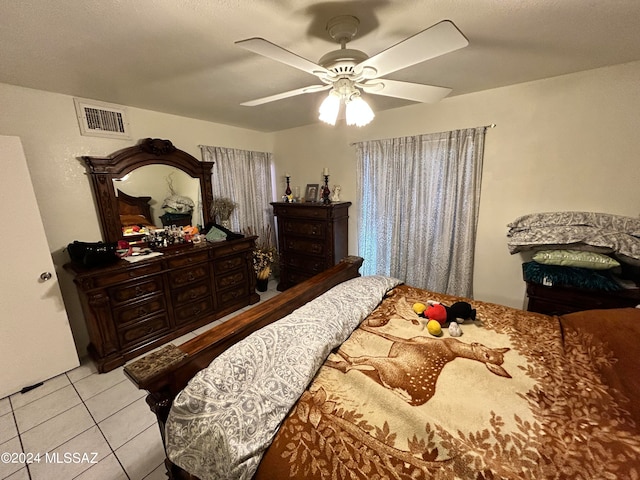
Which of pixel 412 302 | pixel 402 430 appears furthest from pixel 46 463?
pixel 412 302

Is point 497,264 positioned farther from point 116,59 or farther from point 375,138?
point 116,59

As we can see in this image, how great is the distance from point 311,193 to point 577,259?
9.14 ft

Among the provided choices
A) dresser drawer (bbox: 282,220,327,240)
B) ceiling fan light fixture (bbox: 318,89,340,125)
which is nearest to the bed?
ceiling fan light fixture (bbox: 318,89,340,125)

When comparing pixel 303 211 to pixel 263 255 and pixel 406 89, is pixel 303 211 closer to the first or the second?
pixel 263 255

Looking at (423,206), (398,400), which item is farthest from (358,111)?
(423,206)

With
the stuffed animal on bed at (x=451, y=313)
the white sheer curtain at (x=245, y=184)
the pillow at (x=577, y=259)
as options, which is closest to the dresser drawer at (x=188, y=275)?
the white sheer curtain at (x=245, y=184)

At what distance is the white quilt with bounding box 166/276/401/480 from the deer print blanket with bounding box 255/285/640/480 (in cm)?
6

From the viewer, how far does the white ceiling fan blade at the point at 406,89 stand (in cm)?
136

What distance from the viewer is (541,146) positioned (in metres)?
2.19

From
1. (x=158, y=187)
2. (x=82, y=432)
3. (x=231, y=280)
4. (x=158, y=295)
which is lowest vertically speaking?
(x=82, y=432)

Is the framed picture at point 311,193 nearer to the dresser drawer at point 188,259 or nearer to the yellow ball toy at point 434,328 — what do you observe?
the dresser drawer at point 188,259

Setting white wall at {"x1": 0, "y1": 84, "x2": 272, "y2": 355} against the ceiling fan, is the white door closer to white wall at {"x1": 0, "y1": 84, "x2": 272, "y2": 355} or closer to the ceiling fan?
white wall at {"x1": 0, "y1": 84, "x2": 272, "y2": 355}

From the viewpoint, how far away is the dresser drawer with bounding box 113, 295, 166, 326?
222 cm

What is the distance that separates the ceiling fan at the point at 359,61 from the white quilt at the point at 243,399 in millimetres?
1189
